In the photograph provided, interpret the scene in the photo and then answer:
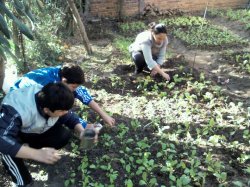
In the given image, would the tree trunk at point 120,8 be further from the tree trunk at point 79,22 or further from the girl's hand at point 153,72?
the girl's hand at point 153,72

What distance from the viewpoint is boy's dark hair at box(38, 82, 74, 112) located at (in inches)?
102

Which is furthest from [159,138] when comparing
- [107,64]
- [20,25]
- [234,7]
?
[234,7]

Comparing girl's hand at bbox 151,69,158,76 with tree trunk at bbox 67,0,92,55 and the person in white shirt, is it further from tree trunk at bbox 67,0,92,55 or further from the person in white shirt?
tree trunk at bbox 67,0,92,55

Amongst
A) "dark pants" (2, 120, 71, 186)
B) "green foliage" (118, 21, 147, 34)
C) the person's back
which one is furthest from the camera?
"green foliage" (118, 21, 147, 34)

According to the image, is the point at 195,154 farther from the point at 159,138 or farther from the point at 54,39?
the point at 54,39

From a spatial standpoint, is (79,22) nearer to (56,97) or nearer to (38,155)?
(56,97)

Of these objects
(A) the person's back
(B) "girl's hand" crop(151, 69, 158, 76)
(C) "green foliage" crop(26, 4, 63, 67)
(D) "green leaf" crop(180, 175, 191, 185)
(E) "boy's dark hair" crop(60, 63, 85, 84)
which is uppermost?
(E) "boy's dark hair" crop(60, 63, 85, 84)

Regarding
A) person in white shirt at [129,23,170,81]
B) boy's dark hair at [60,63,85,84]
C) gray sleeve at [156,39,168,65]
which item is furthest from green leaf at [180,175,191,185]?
gray sleeve at [156,39,168,65]

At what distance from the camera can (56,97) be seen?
258 centimetres

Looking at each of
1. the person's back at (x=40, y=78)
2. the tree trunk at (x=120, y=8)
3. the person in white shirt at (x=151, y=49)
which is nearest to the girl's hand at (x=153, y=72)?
the person in white shirt at (x=151, y=49)

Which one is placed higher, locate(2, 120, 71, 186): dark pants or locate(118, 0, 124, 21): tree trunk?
locate(118, 0, 124, 21): tree trunk

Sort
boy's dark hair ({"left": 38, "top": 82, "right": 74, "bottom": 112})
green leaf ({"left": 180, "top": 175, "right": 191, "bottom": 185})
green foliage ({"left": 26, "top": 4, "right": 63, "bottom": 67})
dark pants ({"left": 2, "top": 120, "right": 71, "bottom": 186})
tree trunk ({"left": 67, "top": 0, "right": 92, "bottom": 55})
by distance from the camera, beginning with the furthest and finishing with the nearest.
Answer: tree trunk ({"left": 67, "top": 0, "right": 92, "bottom": 55}) → green foliage ({"left": 26, "top": 4, "right": 63, "bottom": 67}) → green leaf ({"left": 180, "top": 175, "right": 191, "bottom": 185}) → dark pants ({"left": 2, "top": 120, "right": 71, "bottom": 186}) → boy's dark hair ({"left": 38, "top": 82, "right": 74, "bottom": 112})

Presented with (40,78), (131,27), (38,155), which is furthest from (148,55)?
(131,27)

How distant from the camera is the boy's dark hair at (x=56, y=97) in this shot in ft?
8.49
